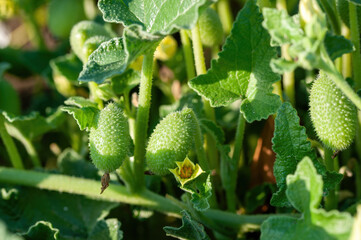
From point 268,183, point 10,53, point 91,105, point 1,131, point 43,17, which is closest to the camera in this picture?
point 91,105

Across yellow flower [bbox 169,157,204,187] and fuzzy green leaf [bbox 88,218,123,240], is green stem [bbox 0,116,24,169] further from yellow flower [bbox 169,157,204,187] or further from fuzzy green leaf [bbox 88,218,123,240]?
yellow flower [bbox 169,157,204,187]

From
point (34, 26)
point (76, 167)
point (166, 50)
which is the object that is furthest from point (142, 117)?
point (34, 26)

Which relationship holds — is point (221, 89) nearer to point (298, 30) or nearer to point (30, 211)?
point (298, 30)

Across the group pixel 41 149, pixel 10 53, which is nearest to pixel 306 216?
pixel 41 149

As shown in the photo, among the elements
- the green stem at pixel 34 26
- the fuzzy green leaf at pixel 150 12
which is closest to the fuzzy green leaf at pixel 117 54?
the fuzzy green leaf at pixel 150 12

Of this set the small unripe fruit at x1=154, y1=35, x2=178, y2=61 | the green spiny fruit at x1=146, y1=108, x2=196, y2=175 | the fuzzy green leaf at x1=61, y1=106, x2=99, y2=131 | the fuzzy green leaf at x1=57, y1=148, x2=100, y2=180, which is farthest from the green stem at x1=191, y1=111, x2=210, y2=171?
the small unripe fruit at x1=154, y1=35, x2=178, y2=61

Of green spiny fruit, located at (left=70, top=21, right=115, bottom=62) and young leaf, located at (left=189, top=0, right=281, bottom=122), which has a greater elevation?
green spiny fruit, located at (left=70, top=21, right=115, bottom=62)

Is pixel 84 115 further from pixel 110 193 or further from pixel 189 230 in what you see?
pixel 189 230
